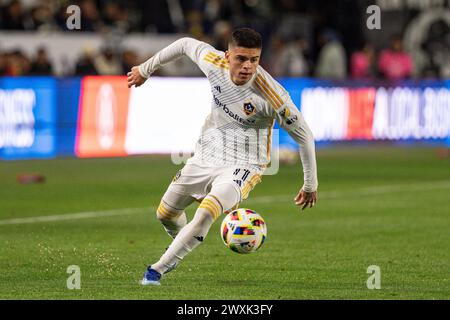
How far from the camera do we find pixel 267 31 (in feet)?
97.9

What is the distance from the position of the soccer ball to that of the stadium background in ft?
1.18

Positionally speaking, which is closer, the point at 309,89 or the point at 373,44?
the point at 309,89

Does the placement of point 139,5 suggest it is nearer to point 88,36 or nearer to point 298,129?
point 88,36

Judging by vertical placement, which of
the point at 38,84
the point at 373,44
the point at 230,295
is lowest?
the point at 230,295

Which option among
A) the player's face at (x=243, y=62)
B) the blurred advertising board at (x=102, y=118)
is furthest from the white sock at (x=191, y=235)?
the blurred advertising board at (x=102, y=118)

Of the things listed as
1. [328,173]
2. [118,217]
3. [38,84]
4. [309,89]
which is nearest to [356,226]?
[118,217]

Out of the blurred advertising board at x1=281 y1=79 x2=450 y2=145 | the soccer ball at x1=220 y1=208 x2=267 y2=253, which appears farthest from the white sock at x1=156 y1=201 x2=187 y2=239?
the blurred advertising board at x1=281 y1=79 x2=450 y2=145

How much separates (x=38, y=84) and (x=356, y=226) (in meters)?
9.12

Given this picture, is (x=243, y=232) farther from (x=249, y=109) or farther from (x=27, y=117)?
(x=27, y=117)

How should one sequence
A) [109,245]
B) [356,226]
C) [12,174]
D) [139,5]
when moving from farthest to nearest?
[139,5] < [12,174] < [356,226] < [109,245]

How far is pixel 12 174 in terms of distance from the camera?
2141cm

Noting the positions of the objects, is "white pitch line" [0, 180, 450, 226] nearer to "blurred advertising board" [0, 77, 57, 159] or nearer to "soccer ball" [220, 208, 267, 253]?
"soccer ball" [220, 208, 267, 253]

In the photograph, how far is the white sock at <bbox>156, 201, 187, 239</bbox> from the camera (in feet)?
35.2

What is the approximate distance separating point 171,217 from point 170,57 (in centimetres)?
139
